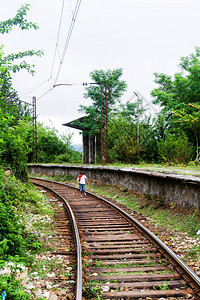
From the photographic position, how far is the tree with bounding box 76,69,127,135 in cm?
2933

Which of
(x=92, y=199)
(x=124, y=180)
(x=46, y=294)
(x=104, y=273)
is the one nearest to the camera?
(x=46, y=294)

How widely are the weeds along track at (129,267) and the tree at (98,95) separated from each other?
21237 mm

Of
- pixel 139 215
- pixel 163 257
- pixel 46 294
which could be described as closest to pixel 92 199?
pixel 139 215

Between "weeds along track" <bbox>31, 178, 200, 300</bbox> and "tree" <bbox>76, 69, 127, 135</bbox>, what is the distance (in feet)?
69.7

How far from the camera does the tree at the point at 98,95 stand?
96.2ft

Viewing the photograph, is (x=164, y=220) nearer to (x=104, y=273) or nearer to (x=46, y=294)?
(x=104, y=273)

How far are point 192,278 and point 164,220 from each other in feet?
14.2

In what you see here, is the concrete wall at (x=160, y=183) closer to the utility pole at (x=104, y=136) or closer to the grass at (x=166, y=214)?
the grass at (x=166, y=214)

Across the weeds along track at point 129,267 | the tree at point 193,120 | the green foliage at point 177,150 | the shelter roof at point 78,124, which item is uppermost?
the shelter roof at point 78,124

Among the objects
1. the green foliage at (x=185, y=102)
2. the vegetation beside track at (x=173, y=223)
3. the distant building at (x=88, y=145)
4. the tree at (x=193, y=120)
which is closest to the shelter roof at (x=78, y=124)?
the distant building at (x=88, y=145)

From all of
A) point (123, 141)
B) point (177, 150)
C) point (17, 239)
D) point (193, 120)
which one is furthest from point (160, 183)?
point (123, 141)

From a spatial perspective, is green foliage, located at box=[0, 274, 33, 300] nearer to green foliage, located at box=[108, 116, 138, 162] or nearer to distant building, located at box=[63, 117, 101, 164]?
green foliage, located at box=[108, 116, 138, 162]

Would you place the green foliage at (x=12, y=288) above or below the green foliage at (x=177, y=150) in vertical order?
below

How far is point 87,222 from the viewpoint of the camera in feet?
29.7
